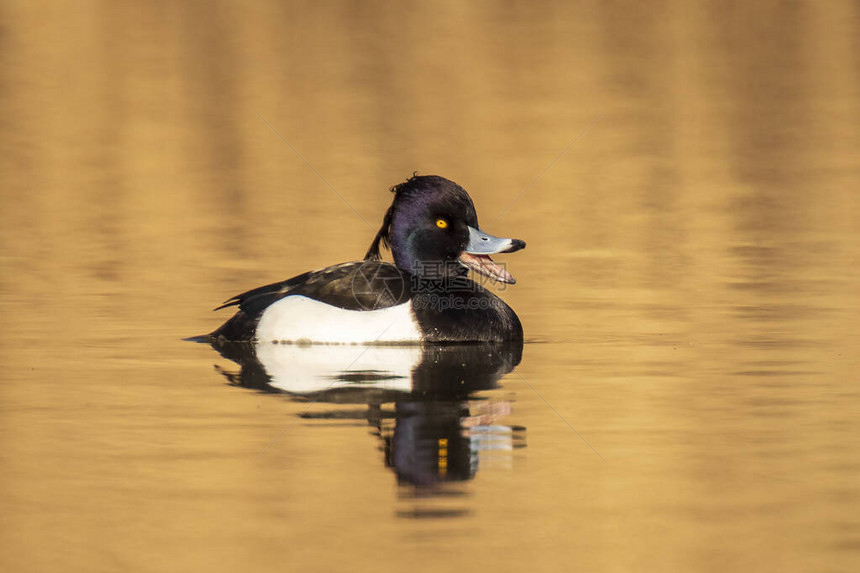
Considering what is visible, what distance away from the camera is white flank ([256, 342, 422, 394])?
7180 mm

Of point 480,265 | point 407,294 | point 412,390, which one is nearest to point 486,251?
point 480,265

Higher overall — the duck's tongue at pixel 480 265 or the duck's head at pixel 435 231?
the duck's head at pixel 435 231

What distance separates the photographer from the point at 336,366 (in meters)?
7.86

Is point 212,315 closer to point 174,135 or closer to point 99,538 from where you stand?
point 99,538

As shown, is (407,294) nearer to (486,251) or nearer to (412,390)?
(486,251)

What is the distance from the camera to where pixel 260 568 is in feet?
Result: 13.8

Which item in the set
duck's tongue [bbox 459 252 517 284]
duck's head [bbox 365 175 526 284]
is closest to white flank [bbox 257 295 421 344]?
duck's head [bbox 365 175 526 284]

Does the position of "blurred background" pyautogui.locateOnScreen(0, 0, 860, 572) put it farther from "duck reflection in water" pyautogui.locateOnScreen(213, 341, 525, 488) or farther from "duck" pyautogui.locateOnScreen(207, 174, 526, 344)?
"duck" pyautogui.locateOnScreen(207, 174, 526, 344)

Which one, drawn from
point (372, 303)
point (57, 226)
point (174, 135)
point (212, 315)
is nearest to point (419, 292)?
point (372, 303)

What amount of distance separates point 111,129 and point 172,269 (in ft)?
31.4

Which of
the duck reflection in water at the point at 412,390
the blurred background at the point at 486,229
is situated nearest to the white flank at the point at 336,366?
the duck reflection in water at the point at 412,390

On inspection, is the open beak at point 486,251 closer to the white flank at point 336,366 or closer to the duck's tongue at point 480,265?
the duck's tongue at point 480,265

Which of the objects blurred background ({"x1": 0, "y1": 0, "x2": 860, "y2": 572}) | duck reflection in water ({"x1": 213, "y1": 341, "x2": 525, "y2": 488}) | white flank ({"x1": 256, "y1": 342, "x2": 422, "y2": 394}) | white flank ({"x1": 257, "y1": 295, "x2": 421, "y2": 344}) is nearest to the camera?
blurred background ({"x1": 0, "y1": 0, "x2": 860, "y2": 572})

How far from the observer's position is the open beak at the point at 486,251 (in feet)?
29.7
